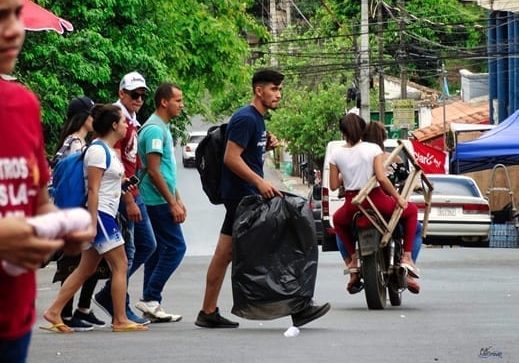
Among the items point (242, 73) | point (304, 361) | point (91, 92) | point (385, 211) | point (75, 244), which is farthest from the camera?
point (242, 73)

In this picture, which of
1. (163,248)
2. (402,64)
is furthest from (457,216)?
(402,64)

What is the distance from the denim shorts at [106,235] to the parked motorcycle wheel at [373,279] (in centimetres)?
277

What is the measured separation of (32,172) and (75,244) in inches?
11.1

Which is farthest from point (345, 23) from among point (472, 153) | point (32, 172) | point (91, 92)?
point (32, 172)

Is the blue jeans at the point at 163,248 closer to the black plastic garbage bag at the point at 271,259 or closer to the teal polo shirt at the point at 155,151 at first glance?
the teal polo shirt at the point at 155,151

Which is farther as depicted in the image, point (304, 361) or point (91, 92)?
point (91, 92)

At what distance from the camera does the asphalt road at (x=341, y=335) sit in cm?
922

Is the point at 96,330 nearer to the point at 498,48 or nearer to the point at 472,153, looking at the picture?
the point at 472,153

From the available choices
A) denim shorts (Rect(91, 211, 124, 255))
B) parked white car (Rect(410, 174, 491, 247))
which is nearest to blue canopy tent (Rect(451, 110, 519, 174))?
parked white car (Rect(410, 174, 491, 247))

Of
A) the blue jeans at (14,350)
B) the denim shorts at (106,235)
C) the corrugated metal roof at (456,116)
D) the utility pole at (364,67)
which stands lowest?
the corrugated metal roof at (456,116)

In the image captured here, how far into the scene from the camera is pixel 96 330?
1102 cm

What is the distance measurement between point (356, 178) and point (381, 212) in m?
0.36

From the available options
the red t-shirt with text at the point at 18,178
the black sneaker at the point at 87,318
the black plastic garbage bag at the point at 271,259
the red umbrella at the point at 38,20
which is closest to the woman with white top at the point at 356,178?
the black plastic garbage bag at the point at 271,259

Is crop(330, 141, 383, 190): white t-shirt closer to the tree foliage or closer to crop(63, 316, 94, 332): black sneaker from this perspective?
crop(63, 316, 94, 332): black sneaker
